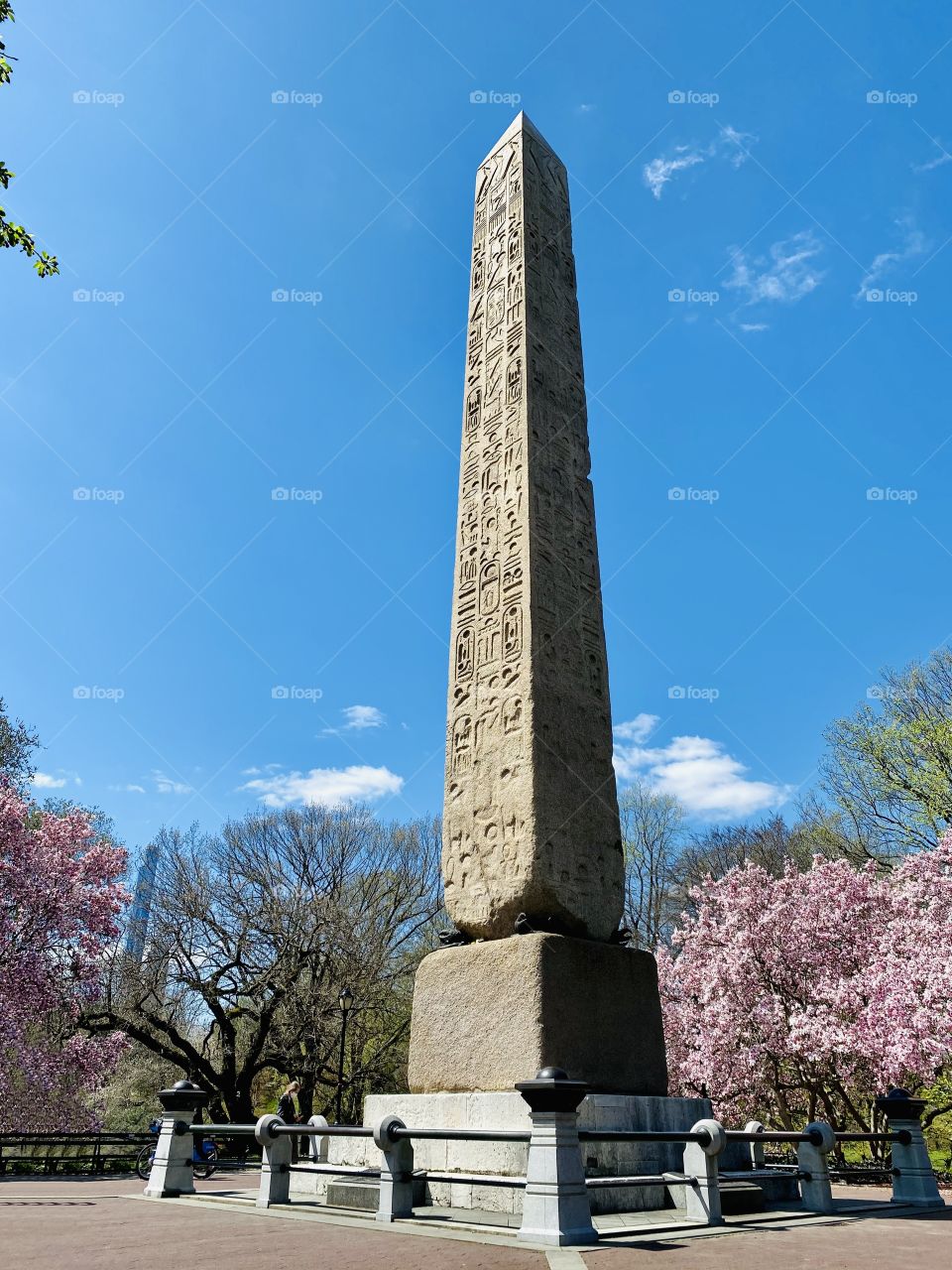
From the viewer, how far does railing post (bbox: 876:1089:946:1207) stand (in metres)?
7.60

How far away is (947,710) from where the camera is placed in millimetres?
20672

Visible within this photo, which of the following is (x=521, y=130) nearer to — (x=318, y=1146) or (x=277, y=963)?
(x=318, y=1146)

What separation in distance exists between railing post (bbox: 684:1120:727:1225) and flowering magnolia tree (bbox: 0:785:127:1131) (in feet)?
43.5

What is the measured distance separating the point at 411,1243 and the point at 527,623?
4299 mm

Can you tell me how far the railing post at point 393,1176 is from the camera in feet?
18.3

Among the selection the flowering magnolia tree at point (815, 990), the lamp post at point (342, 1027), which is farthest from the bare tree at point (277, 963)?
the flowering magnolia tree at point (815, 990)

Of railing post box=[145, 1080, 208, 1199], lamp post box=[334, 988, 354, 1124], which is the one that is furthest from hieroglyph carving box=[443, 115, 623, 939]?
lamp post box=[334, 988, 354, 1124]

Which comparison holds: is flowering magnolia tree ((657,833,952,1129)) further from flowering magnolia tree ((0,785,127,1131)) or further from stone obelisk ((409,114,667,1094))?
flowering magnolia tree ((0,785,127,1131))

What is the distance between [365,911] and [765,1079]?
10.6 metres

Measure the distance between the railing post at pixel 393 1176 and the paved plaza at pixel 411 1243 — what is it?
15 centimetres

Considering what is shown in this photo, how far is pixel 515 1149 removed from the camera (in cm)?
566

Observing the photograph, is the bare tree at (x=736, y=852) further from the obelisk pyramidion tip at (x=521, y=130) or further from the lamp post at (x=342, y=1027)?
the obelisk pyramidion tip at (x=521, y=130)

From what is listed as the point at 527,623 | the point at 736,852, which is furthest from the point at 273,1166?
the point at 736,852

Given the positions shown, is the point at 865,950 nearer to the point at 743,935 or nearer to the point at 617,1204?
the point at 743,935
